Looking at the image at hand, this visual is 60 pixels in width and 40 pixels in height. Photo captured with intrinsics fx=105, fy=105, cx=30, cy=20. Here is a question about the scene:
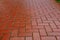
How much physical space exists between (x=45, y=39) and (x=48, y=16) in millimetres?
967

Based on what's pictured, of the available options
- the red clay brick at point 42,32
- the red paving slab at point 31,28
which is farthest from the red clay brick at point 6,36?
the red clay brick at point 42,32

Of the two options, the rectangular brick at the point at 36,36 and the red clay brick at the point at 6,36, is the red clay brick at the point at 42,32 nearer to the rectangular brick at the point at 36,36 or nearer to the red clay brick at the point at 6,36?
the rectangular brick at the point at 36,36

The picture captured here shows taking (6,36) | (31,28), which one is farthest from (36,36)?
(6,36)

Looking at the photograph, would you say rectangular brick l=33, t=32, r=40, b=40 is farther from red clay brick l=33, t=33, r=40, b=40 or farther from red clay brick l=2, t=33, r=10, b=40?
red clay brick l=2, t=33, r=10, b=40

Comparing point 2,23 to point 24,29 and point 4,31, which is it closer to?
point 4,31

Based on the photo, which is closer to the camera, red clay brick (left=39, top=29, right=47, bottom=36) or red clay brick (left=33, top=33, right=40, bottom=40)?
red clay brick (left=33, top=33, right=40, bottom=40)

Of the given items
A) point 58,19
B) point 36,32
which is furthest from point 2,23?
point 58,19

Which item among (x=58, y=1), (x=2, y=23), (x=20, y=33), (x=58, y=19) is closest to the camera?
(x=20, y=33)

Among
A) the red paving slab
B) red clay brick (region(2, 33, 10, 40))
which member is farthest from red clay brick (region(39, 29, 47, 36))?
red clay brick (region(2, 33, 10, 40))

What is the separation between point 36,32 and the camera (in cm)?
174

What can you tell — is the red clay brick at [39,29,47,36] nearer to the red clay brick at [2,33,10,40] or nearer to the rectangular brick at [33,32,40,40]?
the rectangular brick at [33,32,40,40]

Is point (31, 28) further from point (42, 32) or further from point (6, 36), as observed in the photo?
point (6, 36)

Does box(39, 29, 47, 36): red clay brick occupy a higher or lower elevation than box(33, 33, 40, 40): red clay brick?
higher

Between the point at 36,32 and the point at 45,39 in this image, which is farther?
the point at 36,32
